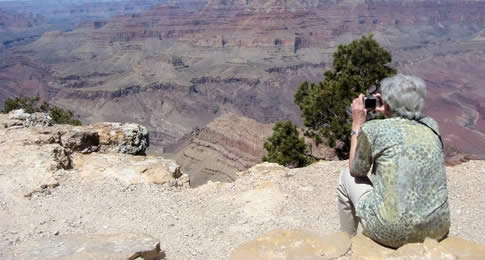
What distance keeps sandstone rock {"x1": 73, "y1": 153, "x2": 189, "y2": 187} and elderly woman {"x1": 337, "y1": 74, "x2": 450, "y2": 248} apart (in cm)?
663

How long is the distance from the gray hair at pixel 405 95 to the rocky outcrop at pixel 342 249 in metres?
1.47

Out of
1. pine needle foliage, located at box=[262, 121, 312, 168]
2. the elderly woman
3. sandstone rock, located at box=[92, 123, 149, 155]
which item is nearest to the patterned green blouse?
the elderly woman

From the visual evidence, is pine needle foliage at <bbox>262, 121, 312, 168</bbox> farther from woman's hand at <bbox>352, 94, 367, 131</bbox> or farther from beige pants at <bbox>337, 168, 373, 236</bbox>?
woman's hand at <bbox>352, 94, 367, 131</bbox>

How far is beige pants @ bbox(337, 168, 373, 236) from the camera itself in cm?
531

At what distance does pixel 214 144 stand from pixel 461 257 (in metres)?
57.9

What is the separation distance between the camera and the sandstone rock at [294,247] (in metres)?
5.38

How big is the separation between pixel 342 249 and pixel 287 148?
41.4 feet

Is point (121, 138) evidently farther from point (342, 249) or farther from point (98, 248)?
point (342, 249)

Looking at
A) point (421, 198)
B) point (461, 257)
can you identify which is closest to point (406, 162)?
point (421, 198)

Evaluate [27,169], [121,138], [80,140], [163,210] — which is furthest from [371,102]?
[121,138]

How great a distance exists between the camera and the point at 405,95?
4.84m

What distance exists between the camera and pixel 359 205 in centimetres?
520

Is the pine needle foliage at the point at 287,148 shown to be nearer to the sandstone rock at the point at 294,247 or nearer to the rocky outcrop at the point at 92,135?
the rocky outcrop at the point at 92,135

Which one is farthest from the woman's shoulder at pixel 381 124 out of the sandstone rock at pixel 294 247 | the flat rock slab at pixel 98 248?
the flat rock slab at pixel 98 248
